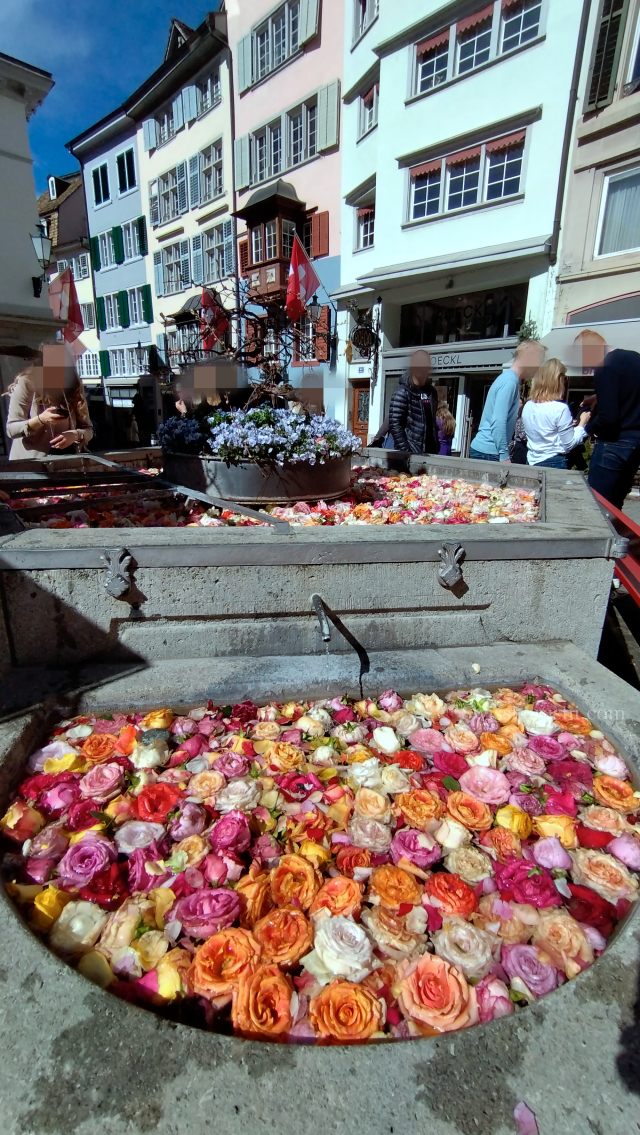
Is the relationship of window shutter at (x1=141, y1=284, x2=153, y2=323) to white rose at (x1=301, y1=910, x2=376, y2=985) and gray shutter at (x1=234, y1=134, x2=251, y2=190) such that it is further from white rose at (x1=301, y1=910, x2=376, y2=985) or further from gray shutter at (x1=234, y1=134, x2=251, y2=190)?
white rose at (x1=301, y1=910, x2=376, y2=985)

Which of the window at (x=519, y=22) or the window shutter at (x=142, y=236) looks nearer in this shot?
the window at (x=519, y=22)

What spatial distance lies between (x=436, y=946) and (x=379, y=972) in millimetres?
149

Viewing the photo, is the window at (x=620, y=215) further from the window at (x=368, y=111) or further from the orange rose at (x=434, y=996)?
the orange rose at (x=434, y=996)

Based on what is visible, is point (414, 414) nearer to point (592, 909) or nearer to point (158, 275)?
point (592, 909)

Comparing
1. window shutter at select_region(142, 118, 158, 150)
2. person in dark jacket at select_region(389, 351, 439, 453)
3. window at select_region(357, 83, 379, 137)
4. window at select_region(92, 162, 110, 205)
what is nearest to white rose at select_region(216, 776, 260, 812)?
person in dark jacket at select_region(389, 351, 439, 453)

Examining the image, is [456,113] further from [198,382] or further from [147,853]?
[147,853]

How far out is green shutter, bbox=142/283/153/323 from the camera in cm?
2427

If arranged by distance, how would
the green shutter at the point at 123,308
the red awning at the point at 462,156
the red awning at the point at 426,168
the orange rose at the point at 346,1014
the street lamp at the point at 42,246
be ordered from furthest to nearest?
the green shutter at the point at 123,308, the street lamp at the point at 42,246, the red awning at the point at 426,168, the red awning at the point at 462,156, the orange rose at the point at 346,1014

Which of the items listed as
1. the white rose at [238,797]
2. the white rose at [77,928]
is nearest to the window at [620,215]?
the white rose at [238,797]

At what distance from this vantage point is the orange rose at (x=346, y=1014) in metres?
1.09

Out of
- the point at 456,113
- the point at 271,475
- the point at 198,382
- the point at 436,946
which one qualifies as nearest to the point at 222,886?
the point at 436,946

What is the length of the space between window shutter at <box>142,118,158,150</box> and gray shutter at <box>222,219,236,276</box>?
6.48 meters

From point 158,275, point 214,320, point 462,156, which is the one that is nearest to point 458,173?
point 462,156

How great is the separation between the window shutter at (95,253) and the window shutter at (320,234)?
15.4 m
